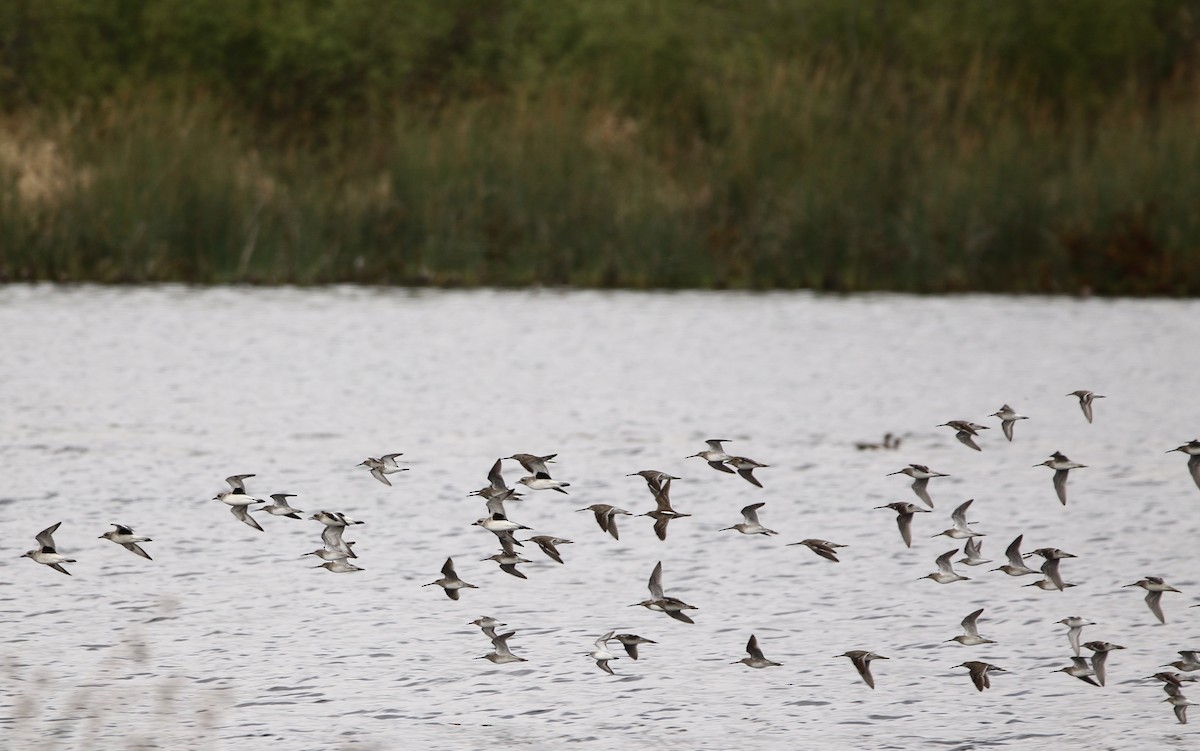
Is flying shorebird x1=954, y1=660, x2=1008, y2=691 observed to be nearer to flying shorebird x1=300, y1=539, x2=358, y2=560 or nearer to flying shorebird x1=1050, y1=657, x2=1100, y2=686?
flying shorebird x1=1050, y1=657, x2=1100, y2=686

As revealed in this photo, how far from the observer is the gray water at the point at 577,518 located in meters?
5.68

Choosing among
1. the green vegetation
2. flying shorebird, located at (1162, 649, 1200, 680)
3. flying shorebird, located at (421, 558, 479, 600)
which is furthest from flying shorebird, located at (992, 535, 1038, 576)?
the green vegetation

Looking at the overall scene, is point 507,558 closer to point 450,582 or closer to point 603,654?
point 450,582

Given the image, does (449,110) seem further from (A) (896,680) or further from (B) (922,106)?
(A) (896,680)

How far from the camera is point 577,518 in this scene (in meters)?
8.73

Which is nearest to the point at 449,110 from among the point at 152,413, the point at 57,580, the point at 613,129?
the point at 613,129

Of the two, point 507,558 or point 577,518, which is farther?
point 577,518

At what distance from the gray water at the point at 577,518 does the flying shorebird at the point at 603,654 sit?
0.08 metres

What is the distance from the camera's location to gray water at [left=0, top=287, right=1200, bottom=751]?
18.6 ft

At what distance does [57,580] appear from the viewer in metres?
7.19

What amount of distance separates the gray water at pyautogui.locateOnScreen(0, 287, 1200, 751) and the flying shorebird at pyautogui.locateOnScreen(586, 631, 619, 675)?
8 centimetres

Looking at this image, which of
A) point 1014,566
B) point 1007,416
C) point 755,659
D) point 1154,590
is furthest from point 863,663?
point 1007,416

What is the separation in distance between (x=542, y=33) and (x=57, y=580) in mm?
20108

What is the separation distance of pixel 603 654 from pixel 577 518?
106 inches
